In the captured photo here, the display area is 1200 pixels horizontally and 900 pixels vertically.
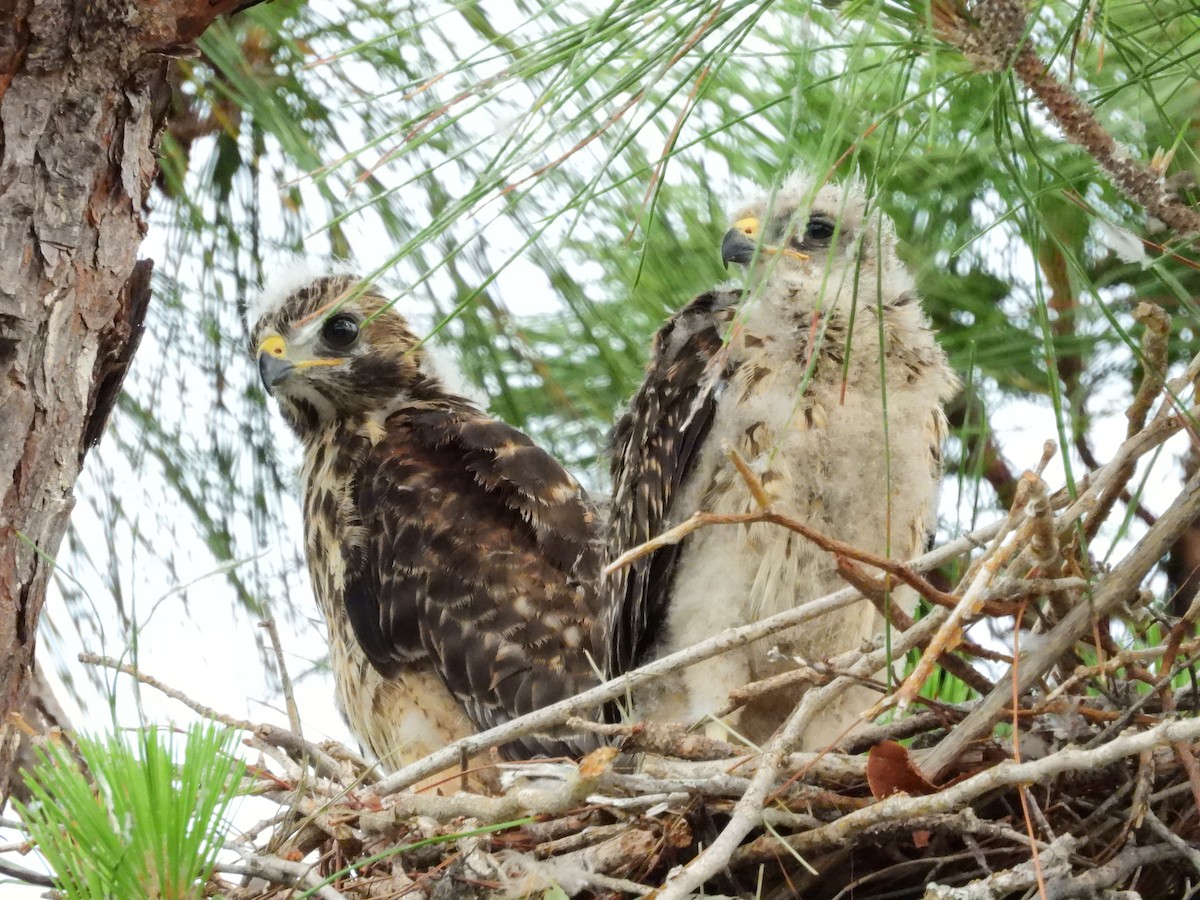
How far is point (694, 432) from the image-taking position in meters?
2.86

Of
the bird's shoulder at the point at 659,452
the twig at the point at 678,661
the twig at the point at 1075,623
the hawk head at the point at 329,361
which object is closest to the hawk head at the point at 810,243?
the bird's shoulder at the point at 659,452

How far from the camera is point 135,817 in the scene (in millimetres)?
1822

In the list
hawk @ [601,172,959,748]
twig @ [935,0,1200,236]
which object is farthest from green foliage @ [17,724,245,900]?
twig @ [935,0,1200,236]

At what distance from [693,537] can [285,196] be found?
1.24 meters

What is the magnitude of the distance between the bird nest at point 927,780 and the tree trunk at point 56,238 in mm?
527

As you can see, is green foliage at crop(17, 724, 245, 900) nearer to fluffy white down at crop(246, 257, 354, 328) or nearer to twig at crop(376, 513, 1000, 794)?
twig at crop(376, 513, 1000, 794)

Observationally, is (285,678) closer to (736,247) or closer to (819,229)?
(736,247)

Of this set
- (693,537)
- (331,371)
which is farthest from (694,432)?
(331,371)

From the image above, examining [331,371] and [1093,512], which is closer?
[1093,512]

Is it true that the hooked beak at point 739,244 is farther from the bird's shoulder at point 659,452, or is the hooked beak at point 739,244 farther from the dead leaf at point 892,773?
the dead leaf at point 892,773

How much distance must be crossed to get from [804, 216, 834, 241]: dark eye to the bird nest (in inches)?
42.6

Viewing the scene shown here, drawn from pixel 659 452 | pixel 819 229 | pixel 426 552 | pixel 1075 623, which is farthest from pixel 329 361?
pixel 1075 623

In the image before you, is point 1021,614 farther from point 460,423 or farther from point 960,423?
point 460,423

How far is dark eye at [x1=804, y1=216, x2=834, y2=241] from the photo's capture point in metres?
3.12
